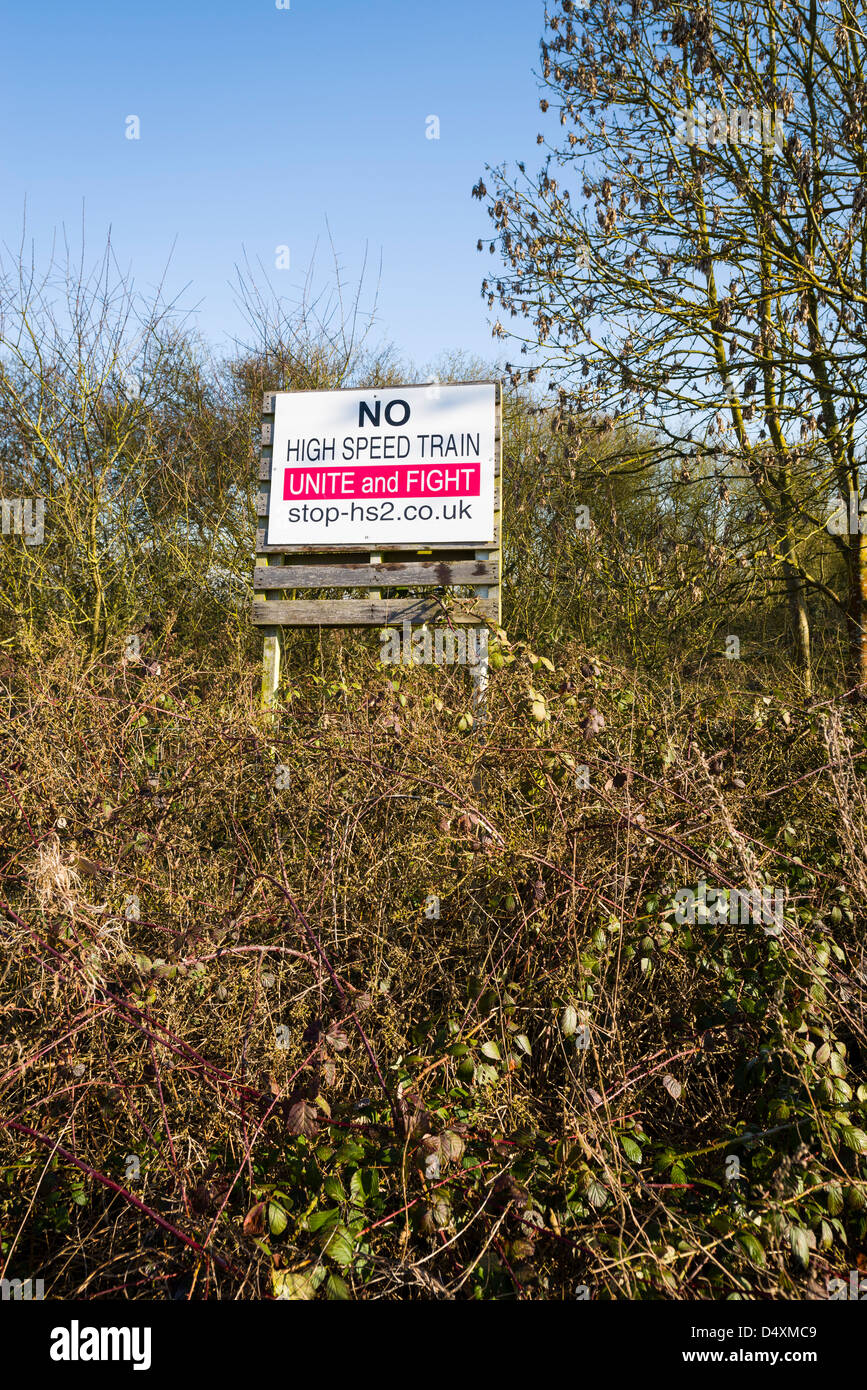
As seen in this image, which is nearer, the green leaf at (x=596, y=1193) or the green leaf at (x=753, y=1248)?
the green leaf at (x=753, y=1248)

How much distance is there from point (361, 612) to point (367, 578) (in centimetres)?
29

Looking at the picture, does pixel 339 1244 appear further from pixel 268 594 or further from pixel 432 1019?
pixel 268 594

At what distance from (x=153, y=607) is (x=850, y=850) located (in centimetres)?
956

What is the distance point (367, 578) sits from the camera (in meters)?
7.79

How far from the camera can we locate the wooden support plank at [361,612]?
297 inches

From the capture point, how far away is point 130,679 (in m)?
5.64

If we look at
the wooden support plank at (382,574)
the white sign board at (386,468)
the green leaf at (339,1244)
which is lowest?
the green leaf at (339,1244)

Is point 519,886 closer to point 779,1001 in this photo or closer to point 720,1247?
point 779,1001

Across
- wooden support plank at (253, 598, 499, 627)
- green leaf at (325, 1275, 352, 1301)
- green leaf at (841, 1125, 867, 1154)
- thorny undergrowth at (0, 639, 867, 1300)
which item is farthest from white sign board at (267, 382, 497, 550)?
green leaf at (325, 1275, 352, 1301)

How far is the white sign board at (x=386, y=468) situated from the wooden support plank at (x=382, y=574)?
0.18 m

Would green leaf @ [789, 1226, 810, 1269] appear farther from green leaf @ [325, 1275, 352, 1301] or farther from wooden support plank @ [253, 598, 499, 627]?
wooden support plank @ [253, 598, 499, 627]

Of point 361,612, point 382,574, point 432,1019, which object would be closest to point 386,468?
point 382,574

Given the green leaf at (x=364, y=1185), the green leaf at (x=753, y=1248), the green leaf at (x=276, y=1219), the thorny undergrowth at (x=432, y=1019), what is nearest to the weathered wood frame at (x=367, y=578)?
the thorny undergrowth at (x=432, y=1019)

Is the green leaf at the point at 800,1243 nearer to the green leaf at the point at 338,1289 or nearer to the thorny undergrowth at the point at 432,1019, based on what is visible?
the thorny undergrowth at the point at 432,1019
